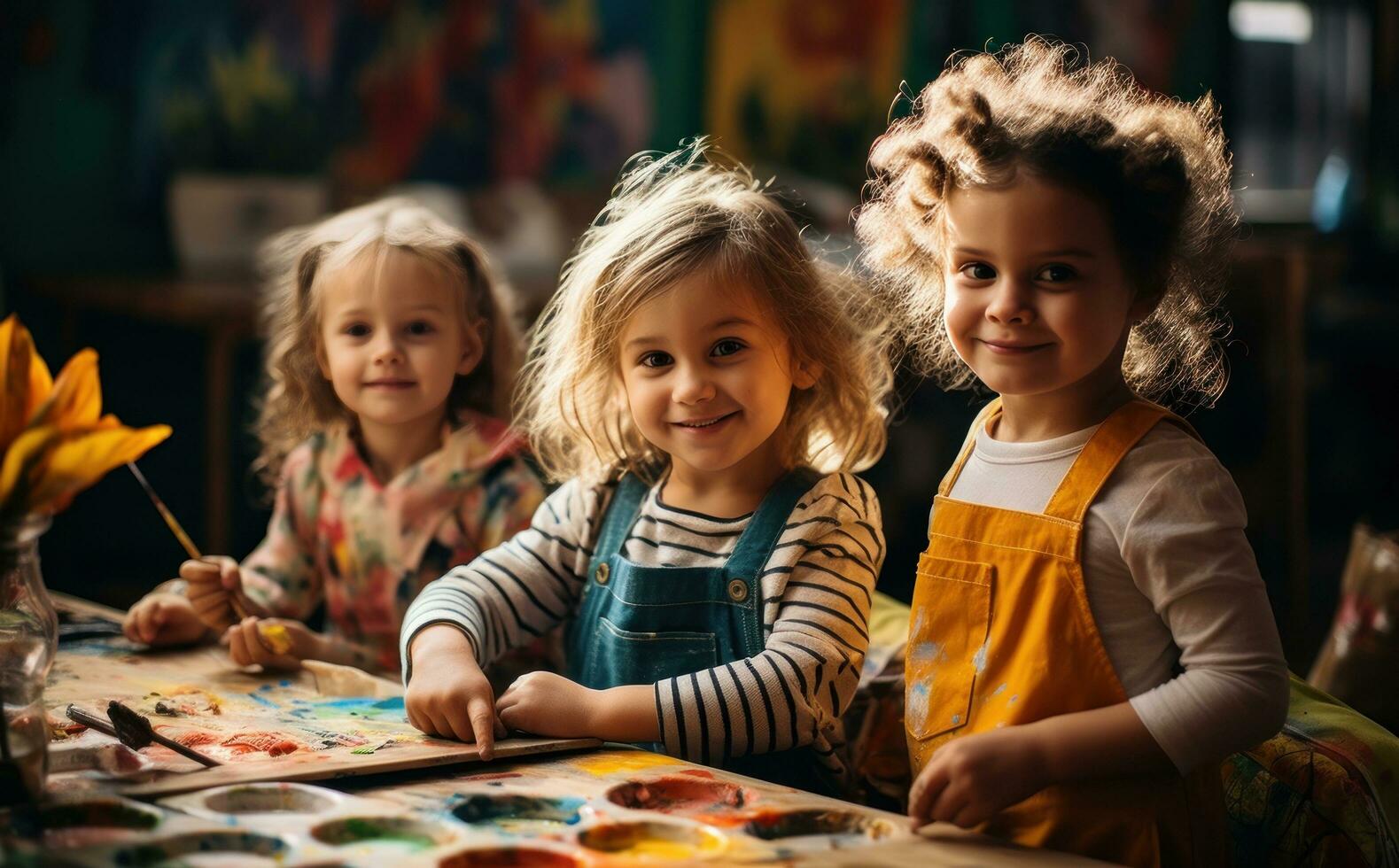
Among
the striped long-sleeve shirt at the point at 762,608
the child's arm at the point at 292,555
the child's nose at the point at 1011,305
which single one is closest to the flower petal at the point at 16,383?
the striped long-sleeve shirt at the point at 762,608

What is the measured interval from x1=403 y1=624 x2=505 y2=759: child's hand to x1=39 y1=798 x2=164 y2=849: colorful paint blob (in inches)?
11.5

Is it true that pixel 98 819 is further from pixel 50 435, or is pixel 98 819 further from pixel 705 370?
pixel 705 370

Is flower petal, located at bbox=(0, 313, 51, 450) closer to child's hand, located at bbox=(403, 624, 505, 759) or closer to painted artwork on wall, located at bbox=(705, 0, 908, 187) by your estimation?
child's hand, located at bbox=(403, 624, 505, 759)

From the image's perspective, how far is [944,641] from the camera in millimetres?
1370

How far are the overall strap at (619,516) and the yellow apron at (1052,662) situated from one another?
386mm

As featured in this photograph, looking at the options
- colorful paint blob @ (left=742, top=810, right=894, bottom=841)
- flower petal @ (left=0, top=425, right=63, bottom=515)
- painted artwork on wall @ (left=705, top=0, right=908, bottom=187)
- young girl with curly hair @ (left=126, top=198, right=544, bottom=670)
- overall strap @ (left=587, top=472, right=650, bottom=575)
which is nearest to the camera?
flower petal @ (left=0, top=425, right=63, bottom=515)

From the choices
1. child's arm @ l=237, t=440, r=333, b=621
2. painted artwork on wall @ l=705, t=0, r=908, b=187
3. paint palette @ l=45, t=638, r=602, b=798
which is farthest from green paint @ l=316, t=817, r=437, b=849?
painted artwork on wall @ l=705, t=0, r=908, b=187

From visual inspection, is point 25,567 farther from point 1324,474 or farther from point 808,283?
point 1324,474

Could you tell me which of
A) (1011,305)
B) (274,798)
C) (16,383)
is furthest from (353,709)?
(1011,305)

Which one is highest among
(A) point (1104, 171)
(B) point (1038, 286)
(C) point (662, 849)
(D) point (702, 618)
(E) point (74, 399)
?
(A) point (1104, 171)

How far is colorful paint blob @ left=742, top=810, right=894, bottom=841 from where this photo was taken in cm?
110

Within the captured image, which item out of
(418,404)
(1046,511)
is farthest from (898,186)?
(418,404)

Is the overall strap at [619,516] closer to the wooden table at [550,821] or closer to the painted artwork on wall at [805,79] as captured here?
the wooden table at [550,821]

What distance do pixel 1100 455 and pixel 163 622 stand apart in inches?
42.8
